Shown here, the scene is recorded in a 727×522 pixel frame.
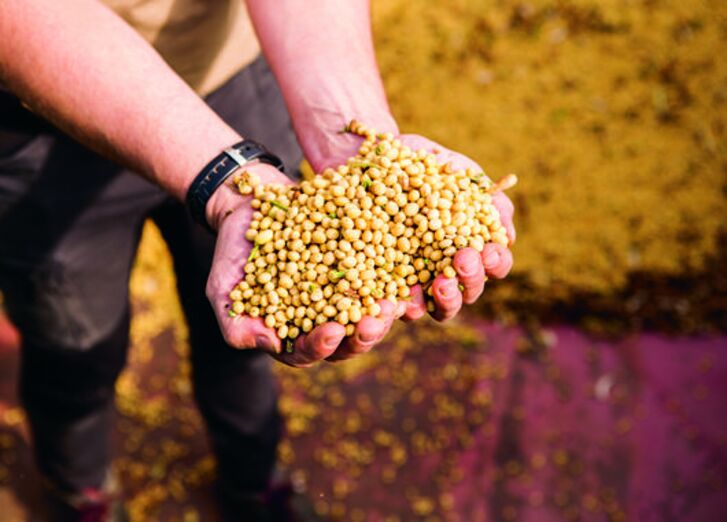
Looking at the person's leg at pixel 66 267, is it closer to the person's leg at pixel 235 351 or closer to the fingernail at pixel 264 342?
the person's leg at pixel 235 351

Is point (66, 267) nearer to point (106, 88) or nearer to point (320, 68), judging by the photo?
point (106, 88)

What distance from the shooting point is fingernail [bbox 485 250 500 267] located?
4.60 ft

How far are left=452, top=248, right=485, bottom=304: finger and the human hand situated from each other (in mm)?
144

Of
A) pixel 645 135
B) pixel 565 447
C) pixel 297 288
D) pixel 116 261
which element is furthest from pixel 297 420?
pixel 645 135

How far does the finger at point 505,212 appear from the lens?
4.99ft

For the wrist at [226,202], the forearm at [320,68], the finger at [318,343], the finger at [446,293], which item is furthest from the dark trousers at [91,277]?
the finger at [446,293]

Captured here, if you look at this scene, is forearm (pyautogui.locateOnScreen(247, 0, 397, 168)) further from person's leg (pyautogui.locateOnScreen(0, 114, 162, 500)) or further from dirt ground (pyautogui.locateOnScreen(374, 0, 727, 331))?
dirt ground (pyautogui.locateOnScreen(374, 0, 727, 331))

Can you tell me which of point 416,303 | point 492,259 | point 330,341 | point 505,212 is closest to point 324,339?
point 330,341

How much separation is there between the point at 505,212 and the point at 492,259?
0.59 feet

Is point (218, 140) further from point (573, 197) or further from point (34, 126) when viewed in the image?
point (573, 197)

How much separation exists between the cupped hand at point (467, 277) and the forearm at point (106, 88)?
21.1 inches

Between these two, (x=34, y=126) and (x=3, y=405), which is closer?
(x=34, y=126)

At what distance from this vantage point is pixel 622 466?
2703 millimetres

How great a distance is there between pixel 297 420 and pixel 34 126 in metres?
1.67
